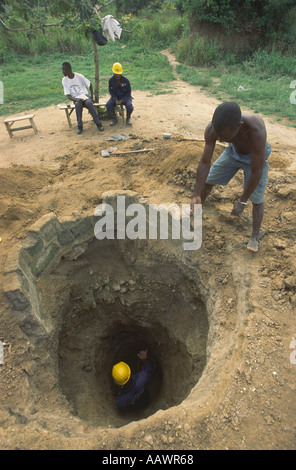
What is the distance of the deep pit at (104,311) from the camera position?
3.27 m

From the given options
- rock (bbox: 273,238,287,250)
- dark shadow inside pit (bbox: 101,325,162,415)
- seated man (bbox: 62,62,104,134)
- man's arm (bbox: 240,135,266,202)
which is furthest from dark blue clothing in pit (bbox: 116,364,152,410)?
seated man (bbox: 62,62,104,134)

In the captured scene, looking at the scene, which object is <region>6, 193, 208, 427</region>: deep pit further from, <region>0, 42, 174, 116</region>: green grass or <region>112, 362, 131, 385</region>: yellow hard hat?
<region>0, 42, 174, 116</region>: green grass

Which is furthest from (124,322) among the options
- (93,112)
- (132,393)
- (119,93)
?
(119,93)

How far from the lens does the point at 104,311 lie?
4.36 meters

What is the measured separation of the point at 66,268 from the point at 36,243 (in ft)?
2.32

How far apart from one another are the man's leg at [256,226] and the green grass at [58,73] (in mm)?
6804

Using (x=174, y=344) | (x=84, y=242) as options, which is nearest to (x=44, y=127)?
(x=84, y=242)

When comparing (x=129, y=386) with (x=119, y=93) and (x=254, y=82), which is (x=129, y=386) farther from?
(x=254, y=82)

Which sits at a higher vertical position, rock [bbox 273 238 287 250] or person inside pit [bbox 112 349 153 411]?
rock [bbox 273 238 287 250]

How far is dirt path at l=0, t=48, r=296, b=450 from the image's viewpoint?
1980mm

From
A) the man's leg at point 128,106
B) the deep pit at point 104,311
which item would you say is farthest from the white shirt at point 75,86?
the deep pit at point 104,311

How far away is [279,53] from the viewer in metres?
9.61

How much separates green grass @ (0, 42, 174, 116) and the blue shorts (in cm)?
638

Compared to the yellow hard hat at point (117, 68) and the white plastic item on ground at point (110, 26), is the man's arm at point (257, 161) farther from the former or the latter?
the white plastic item on ground at point (110, 26)
